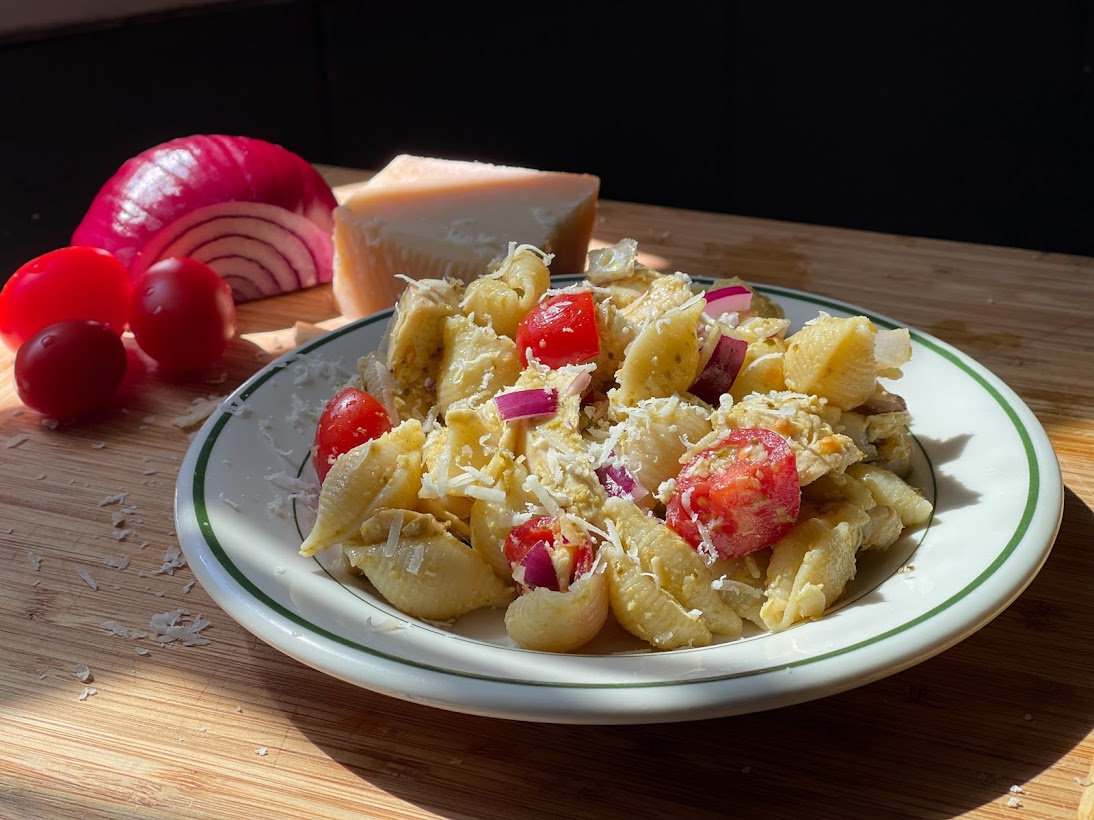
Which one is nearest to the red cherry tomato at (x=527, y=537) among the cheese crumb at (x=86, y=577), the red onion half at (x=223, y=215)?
the cheese crumb at (x=86, y=577)

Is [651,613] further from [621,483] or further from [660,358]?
[660,358]

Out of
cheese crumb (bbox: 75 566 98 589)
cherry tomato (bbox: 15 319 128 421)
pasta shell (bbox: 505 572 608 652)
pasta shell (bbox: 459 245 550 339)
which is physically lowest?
cheese crumb (bbox: 75 566 98 589)

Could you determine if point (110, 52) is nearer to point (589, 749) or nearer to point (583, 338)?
point (583, 338)

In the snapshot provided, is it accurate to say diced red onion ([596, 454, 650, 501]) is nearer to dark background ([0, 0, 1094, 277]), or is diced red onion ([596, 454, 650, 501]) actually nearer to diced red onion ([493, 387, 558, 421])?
diced red onion ([493, 387, 558, 421])

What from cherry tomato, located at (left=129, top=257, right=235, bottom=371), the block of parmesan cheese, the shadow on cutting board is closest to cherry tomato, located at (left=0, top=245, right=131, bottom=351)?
cherry tomato, located at (left=129, top=257, right=235, bottom=371)

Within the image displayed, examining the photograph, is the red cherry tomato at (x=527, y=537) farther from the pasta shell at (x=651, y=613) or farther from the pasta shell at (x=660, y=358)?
the pasta shell at (x=660, y=358)

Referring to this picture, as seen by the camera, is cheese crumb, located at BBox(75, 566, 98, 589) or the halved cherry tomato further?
cheese crumb, located at BBox(75, 566, 98, 589)
